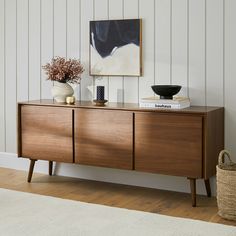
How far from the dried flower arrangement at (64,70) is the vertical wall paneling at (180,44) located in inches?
32.5

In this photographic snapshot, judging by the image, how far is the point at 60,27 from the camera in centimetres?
471

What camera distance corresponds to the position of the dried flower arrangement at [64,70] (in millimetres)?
4426

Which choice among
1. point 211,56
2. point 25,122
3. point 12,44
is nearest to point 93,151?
point 25,122

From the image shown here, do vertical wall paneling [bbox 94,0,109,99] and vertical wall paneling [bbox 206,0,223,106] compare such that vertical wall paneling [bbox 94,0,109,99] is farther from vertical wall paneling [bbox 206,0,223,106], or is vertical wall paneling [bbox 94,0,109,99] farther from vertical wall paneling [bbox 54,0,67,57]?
vertical wall paneling [bbox 206,0,223,106]

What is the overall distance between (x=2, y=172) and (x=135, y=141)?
1571 mm

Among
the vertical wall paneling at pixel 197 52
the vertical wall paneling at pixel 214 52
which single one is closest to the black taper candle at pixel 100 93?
the vertical wall paneling at pixel 197 52

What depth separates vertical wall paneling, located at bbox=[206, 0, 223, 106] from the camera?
398 centimetres

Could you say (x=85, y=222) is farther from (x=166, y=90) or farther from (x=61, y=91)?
(x=61, y=91)

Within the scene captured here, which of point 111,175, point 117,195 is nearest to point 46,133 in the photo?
point 111,175

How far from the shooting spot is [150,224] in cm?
341

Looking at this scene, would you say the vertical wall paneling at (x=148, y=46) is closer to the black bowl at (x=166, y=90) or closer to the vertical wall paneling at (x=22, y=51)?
the black bowl at (x=166, y=90)

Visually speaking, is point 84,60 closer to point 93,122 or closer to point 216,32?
point 93,122

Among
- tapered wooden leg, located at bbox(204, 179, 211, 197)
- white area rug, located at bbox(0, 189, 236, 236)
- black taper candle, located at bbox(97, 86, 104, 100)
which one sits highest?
black taper candle, located at bbox(97, 86, 104, 100)

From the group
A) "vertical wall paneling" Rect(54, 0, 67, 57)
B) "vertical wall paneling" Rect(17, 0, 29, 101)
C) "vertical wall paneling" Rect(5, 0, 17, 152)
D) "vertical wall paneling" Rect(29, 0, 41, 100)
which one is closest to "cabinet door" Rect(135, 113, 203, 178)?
"vertical wall paneling" Rect(54, 0, 67, 57)
